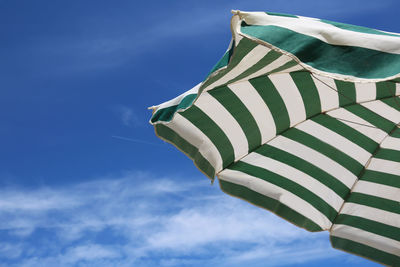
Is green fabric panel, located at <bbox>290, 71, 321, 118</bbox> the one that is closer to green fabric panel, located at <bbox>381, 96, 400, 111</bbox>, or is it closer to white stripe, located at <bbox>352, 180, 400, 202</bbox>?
green fabric panel, located at <bbox>381, 96, 400, 111</bbox>

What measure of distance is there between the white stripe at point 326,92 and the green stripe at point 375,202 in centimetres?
88

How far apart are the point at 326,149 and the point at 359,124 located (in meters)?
0.37

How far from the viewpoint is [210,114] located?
3.46 meters

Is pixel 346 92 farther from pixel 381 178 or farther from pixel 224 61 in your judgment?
pixel 224 61

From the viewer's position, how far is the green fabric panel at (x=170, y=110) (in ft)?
9.26

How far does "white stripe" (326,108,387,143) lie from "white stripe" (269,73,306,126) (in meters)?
0.28

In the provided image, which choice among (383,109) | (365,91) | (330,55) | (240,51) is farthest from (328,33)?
(383,109)

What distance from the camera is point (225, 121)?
351 centimetres

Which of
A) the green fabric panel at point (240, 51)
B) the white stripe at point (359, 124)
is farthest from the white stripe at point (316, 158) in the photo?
the green fabric panel at point (240, 51)

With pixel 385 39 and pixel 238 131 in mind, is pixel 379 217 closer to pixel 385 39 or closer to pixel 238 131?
pixel 238 131

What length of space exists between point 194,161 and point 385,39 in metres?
1.90

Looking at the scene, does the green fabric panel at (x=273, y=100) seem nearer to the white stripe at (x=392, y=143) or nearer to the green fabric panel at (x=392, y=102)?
the green fabric panel at (x=392, y=102)

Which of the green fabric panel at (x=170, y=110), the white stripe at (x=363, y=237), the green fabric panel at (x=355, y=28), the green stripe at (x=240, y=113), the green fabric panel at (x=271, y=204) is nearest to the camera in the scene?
the green fabric panel at (x=355, y=28)

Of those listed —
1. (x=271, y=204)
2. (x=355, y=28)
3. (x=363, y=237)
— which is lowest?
(x=363, y=237)
